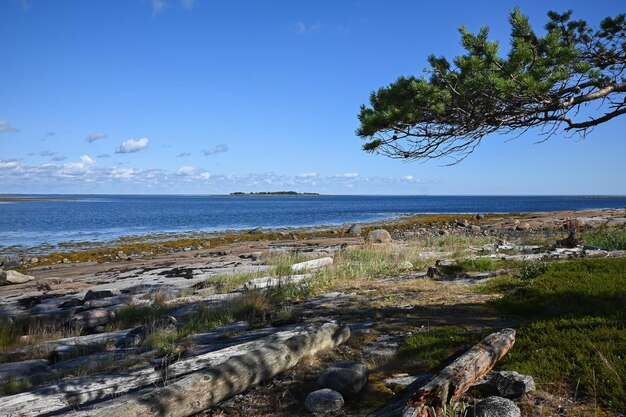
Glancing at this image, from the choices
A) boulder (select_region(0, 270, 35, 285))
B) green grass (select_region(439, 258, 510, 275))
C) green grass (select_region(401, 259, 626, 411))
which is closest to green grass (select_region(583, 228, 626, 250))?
green grass (select_region(439, 258, 510, 275))

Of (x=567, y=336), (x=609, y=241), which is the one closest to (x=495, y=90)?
(x=567, y=336)

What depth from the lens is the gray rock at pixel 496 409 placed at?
4.01 meters

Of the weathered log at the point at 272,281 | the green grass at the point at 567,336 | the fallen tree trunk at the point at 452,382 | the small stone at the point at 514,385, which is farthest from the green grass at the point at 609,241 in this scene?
the small stone at the point at 514,385

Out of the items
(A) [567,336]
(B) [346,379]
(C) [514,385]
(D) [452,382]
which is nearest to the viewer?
(D) [452,382]

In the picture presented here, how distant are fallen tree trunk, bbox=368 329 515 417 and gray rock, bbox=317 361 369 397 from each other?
1.87ft

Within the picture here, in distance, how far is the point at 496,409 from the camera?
4.08m

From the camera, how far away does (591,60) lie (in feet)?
23.5

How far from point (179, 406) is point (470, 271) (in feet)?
31.9

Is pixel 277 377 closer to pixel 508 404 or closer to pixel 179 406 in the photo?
pixel 179 406

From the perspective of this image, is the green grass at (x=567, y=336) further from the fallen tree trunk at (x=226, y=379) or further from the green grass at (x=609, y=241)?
the green grass at (x=609, y=241)

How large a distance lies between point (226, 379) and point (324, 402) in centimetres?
118

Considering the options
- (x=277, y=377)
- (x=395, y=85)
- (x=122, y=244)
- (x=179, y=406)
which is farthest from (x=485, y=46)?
(x=122, y=244)

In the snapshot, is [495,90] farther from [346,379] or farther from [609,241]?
[609,241]

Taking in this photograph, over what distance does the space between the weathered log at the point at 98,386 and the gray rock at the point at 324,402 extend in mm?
1353
